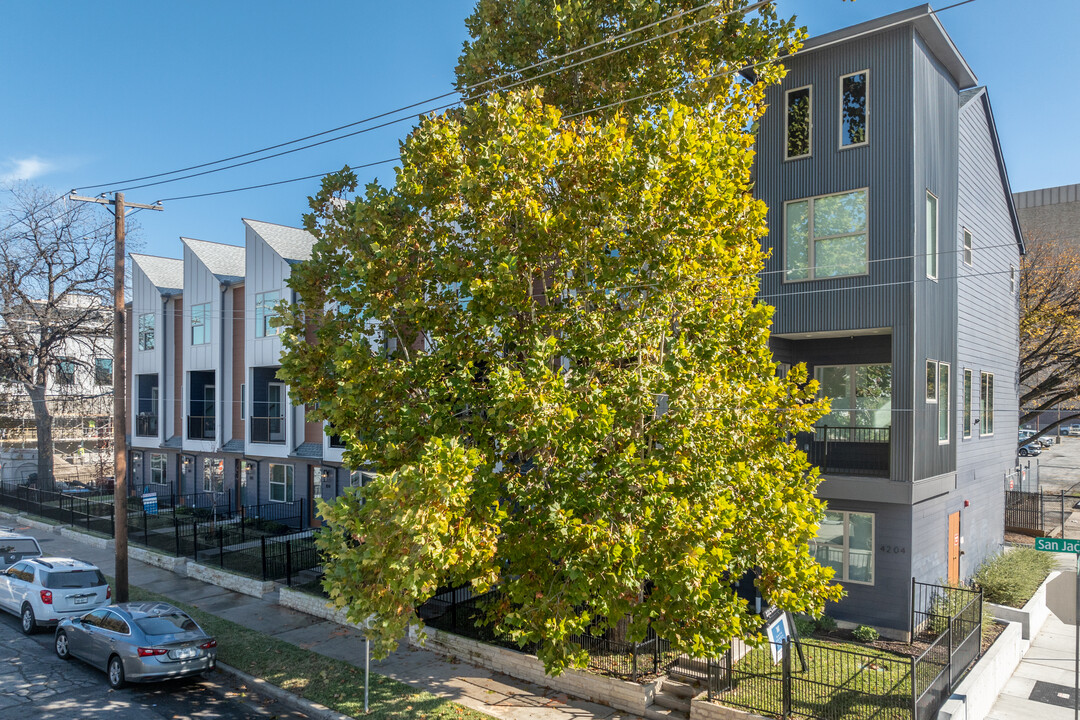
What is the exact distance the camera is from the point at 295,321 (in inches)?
457

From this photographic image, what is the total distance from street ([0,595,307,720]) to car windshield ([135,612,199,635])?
1022 millimetres

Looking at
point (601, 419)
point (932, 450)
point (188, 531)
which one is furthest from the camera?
point (188, 531)

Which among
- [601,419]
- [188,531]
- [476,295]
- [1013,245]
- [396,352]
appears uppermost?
[1013,245]

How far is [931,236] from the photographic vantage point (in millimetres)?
16594

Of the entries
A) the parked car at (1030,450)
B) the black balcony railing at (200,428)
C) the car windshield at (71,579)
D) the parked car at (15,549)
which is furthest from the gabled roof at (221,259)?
the parked car at (1030,450)

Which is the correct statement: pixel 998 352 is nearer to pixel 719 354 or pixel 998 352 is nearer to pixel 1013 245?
pixel 1013 245

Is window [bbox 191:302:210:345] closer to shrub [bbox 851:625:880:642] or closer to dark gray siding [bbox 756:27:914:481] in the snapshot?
dark gray siding [bbox 756:27:914:481]

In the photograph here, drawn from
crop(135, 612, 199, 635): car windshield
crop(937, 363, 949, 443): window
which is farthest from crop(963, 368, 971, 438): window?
crop(135, 612, 199, 635): car windshield

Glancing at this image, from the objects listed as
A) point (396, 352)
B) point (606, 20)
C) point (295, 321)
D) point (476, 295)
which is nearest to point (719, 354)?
point (476, 295)

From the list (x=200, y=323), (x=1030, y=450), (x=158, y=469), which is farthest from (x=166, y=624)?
(x=1030, y=450)

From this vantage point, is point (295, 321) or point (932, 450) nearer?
point (295, 321)

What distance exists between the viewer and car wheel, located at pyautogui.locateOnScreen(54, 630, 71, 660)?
14.9 meters

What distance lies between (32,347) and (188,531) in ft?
53.6

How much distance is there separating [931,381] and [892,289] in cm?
257
